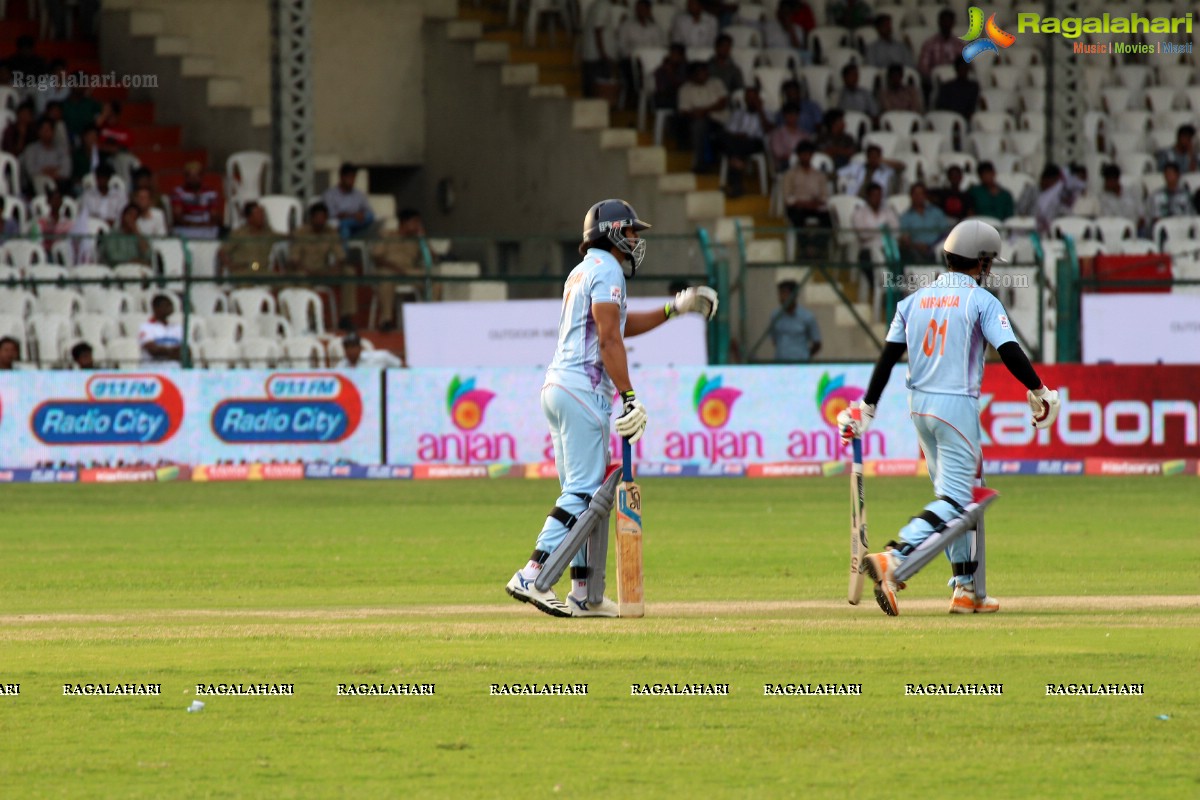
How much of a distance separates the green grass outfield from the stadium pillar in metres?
11.3

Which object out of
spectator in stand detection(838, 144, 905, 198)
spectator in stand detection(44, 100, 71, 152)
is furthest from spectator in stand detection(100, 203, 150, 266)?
spectator in stand detection(838, 144, 905, 198)

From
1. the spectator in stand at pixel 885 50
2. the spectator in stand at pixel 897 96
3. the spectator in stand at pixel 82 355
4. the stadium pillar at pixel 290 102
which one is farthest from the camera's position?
the spectator in stand at pixel 885 50

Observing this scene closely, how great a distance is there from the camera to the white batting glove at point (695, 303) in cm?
981

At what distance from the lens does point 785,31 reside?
30984 millimetres

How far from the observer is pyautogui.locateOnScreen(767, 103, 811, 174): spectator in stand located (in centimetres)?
2823

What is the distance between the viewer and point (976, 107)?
30844 mm

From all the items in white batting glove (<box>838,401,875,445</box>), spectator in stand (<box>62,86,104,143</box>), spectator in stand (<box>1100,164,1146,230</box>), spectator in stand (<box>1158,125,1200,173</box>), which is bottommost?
white batting glove (<box>838,401,875,445</box>)

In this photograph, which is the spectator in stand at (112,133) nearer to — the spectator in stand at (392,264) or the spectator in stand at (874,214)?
the spectator in stand at (392,264)

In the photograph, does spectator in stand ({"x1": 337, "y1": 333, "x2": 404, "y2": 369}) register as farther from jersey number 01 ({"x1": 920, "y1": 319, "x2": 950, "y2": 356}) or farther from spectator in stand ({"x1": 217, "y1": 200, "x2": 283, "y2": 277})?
jersey number 01 ({"x1": 920, "y1": 319, "x2": 950, "y2": 356})

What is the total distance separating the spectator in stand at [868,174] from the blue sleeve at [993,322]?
16846 millimetres

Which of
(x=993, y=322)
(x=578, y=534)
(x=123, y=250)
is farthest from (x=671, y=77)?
(x=578, y=534)

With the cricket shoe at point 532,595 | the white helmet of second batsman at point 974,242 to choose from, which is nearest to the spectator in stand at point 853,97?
the white helmet of second batsman at point 974,242

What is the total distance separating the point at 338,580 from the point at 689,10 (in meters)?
19.0

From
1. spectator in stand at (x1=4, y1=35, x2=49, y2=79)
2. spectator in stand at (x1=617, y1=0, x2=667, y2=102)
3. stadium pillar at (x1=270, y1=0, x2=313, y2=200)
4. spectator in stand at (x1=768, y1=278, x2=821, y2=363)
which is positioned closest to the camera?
spectator in stand at (x1=768, y1=278, x2=821, y2=363)
